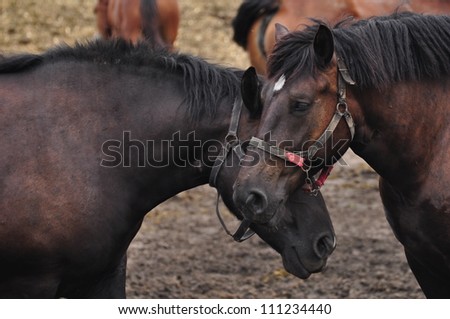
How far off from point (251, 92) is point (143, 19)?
4.76m

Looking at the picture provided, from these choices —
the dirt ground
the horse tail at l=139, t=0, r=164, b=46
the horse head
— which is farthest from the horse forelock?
the horse tail at l=139, t=0, r=164, b=46

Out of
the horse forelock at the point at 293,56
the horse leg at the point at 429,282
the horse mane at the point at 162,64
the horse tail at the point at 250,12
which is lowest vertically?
the horse tail at the point at 250,12

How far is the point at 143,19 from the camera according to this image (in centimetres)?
859

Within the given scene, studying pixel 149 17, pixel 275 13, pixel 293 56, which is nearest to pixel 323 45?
pixel 293 56

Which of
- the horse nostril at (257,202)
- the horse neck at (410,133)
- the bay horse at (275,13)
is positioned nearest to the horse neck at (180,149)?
the horse nostril at (257,202)

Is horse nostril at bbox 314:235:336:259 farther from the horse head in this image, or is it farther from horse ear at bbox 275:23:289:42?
horse ear at bbox 275:23:289:42

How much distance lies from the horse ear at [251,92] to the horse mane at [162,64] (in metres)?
0.17

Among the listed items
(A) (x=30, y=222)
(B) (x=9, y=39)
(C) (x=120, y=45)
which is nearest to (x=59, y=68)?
(C) (x=120, y=45)

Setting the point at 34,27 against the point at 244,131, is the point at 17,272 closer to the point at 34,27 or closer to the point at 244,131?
the point at 244,131

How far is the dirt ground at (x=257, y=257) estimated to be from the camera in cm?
590

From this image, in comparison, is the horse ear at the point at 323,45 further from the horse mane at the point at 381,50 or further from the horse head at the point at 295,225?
the horse head at the point at 295,225

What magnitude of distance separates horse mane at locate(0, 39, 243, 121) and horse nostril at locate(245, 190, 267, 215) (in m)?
0.57

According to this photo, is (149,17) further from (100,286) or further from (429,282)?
(429,282)

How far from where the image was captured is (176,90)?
4.25m
